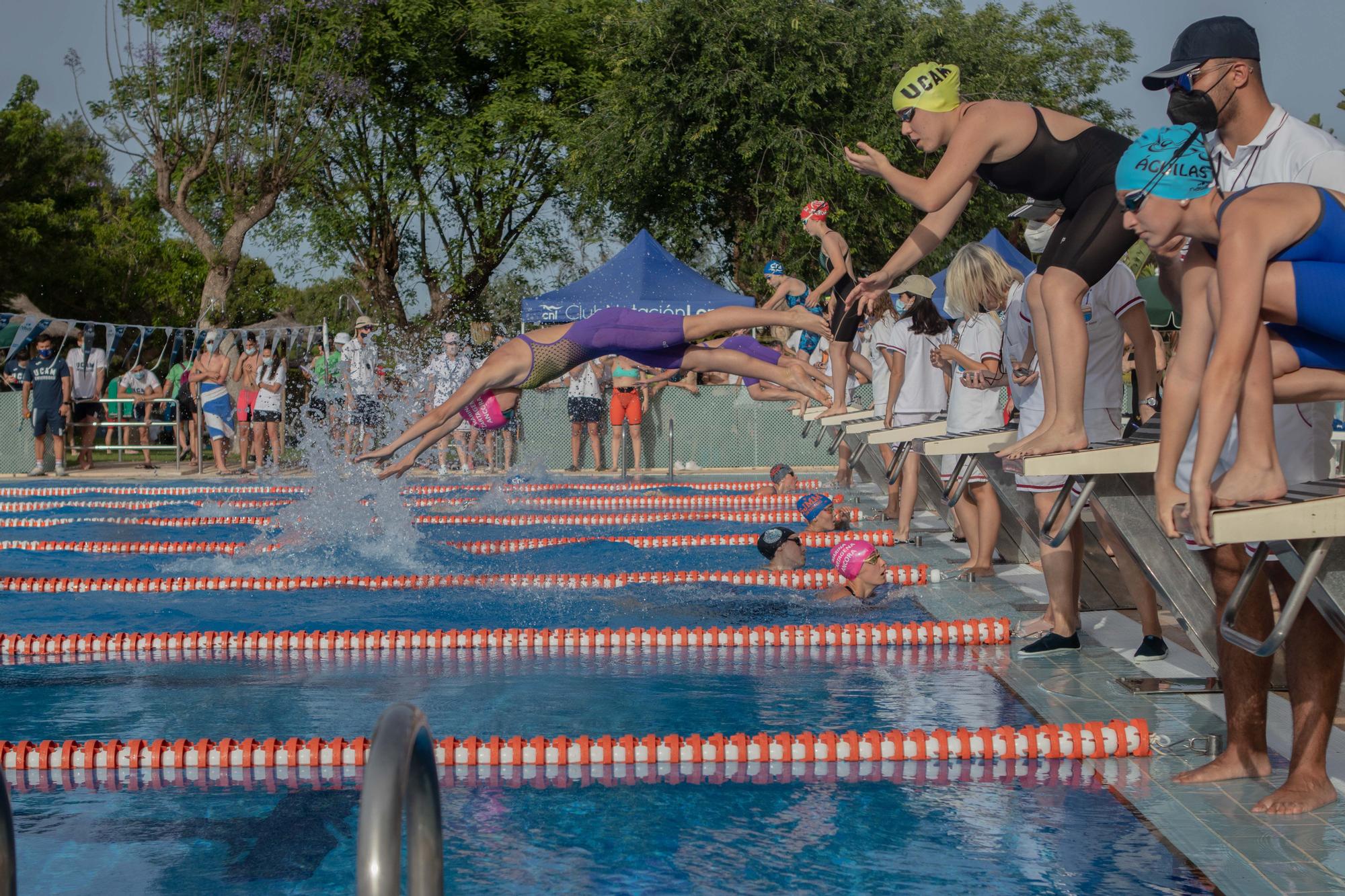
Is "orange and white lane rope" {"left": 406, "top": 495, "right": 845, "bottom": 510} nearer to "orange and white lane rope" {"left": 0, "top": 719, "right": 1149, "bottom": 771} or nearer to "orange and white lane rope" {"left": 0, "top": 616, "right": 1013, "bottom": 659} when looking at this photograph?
"orange and white lane rope" {"left": 0, "top": 616, "right": 1013, "bottom": 659}

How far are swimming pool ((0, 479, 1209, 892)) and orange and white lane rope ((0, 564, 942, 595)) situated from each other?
12cm

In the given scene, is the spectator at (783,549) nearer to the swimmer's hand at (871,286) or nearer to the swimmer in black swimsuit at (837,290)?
the swimmer in black swimsuit at (837,290)

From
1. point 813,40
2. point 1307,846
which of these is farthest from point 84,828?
point 813,40

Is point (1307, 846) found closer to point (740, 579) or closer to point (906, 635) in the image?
point (906, 635)

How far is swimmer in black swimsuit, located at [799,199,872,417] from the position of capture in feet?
27.1

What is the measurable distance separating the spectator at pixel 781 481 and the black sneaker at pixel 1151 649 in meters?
7.28

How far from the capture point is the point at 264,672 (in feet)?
19.5

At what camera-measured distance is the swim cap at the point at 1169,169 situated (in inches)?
130

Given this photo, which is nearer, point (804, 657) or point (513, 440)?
point (804, 657)

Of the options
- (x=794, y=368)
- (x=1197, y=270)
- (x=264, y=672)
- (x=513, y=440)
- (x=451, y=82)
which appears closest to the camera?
(x=1197, y=270)

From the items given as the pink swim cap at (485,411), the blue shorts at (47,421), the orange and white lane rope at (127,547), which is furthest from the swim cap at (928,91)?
the blue shorts at (47,421)

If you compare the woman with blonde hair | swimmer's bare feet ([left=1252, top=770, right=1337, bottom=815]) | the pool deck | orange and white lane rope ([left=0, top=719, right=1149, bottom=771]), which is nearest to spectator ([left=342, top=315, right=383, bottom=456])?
the woman with blonde hair

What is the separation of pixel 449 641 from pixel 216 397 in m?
11.4

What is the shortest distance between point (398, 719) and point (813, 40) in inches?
808
